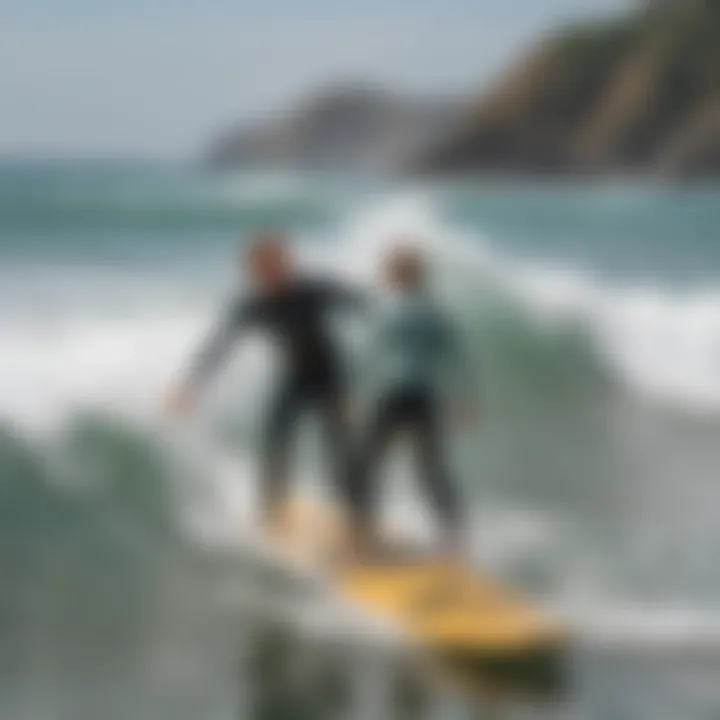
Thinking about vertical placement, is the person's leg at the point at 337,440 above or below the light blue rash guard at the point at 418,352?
below

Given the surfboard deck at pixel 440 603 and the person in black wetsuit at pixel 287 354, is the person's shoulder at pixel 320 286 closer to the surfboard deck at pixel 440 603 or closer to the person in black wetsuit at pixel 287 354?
the person in black wetsuit at pixel 287 354

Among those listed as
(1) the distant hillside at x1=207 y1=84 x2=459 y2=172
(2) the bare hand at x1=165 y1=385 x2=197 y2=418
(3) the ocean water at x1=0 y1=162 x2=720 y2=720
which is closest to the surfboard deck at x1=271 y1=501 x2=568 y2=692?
(3) the ocean water at x1=0 y1=162 x2=720 y2=720

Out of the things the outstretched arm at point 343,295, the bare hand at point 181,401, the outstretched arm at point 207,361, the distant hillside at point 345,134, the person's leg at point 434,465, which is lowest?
the person's leg at point 434,465

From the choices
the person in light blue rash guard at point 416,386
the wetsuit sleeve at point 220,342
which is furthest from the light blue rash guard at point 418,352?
the wetsuit sleeve at point 220,342

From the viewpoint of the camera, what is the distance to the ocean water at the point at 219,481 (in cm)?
171

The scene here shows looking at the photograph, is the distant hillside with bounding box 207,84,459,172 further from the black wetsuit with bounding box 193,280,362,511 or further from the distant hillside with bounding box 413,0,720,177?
the black wetsuit with bounding box 193,280,362,511

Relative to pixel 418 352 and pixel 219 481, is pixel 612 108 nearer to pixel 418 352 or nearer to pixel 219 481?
pixel 418 352

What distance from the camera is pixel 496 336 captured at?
1.74m

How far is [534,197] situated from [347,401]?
33 centimetres

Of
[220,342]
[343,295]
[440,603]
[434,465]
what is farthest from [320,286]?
[440,603]

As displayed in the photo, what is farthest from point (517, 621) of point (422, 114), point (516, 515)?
point (422, 114)

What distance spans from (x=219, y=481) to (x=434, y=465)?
25 centimetres

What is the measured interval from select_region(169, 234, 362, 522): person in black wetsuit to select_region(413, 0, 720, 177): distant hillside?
0.21 m

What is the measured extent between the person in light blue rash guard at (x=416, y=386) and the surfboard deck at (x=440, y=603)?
38 millimetres
